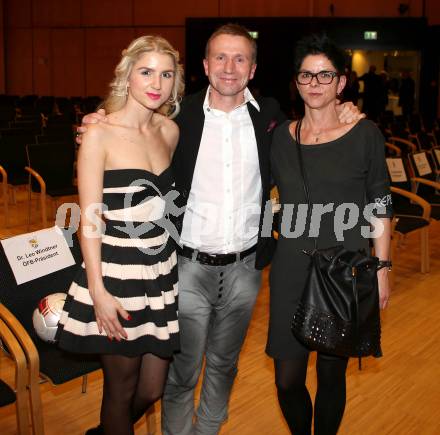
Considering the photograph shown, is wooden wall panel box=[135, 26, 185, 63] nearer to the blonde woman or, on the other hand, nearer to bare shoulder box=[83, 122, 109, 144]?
the blonde woman

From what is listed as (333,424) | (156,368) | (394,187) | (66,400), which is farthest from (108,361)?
(394,187)

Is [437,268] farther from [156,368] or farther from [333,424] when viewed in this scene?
[156,368]

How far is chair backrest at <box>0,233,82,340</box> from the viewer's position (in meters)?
2.75

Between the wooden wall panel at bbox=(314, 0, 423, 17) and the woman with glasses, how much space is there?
13188 millimetres

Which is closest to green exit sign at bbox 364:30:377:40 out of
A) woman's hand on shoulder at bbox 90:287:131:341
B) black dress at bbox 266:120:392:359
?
black dress at bbox 266:120:392:359

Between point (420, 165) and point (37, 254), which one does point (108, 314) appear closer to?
point (37, 254)

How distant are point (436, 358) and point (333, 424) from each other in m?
1.68

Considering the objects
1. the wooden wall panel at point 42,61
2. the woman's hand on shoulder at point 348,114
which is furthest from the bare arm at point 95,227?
the wooden wall panel at point 42,61

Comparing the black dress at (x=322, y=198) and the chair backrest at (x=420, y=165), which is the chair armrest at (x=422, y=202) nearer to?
the chair backrest at (x=420, y=165)

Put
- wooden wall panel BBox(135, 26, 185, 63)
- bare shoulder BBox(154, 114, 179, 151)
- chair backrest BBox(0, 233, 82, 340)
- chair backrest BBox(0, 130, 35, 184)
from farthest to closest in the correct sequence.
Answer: wooden wall panel BBox(135, 26, 185, 63) → chair backrest BBox(0, 130, 35, 184) → chair backrest BBox(0, 233, 82, 340) → bare shoulder BBox(154, 114, 179, 151)

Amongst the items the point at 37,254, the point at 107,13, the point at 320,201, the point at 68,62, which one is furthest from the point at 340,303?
the point at 68,62

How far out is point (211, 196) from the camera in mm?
2428

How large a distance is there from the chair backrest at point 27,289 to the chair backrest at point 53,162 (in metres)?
3.51

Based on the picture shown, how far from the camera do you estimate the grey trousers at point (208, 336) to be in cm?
246
